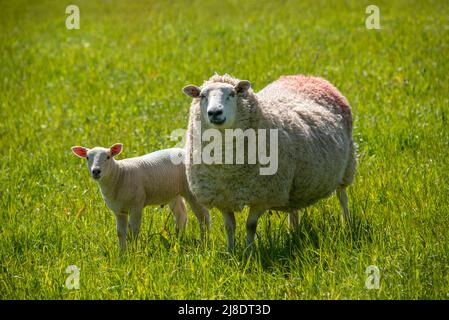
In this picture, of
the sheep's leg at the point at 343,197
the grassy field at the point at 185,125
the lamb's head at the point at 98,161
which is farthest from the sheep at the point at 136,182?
the sheep's leg at the point at 343,197

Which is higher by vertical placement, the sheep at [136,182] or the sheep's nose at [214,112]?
the sheep's nose at [214,112]

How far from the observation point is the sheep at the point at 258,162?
529 centimetres

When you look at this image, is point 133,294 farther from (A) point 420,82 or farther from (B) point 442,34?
(B) point 442,34

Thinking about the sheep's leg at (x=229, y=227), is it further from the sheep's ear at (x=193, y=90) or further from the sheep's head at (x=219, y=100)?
the sheep's ear at (x=193, y=90)

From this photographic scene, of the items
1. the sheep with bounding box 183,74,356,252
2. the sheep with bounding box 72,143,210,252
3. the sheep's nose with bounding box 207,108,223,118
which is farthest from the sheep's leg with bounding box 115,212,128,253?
the sheep's nose with bounding box 207,108,223,118

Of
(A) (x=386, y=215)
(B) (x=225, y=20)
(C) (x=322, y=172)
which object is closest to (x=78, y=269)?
(C) (x=322, y=172)

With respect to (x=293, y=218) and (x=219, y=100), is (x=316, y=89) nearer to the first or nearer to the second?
(x=293, y=218)

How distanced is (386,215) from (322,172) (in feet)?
2.11

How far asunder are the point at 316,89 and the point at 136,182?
1.96 meters

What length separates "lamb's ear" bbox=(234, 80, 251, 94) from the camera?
532 centimetres

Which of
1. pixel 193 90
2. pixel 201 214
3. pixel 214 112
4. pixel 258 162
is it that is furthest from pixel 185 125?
pixel 214 112

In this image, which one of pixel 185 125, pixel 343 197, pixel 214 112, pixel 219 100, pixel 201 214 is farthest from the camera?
pixel 185 125

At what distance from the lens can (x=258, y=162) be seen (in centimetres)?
537
